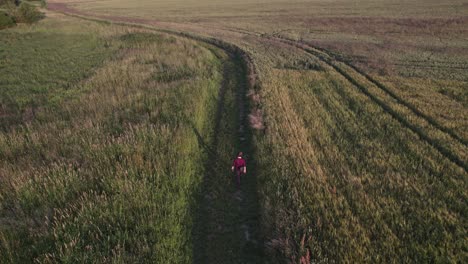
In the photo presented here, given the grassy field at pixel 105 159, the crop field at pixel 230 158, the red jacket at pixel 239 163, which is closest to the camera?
the grassy field at pixel 105 159

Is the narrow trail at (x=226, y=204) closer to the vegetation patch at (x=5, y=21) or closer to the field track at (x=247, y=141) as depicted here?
the field track at (x=247, y=141)

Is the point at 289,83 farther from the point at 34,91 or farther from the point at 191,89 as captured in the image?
the point at 34,91

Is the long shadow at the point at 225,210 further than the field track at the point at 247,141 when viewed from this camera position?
No

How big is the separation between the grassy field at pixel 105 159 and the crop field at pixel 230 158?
0.06 metres

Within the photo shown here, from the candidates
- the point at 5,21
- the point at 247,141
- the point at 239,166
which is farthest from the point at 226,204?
the point at 5,21

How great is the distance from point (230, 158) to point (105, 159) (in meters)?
4.64

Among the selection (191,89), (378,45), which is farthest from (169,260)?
(378,45)

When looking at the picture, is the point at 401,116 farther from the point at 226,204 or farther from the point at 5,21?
the point at 5,21

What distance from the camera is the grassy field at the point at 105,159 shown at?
7996mm

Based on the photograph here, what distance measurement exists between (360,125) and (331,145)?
2804 millimetres

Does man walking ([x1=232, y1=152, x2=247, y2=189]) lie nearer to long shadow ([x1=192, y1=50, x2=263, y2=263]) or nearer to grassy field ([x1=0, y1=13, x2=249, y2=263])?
long shadow ([x1=192, y1=50, x2=263, y2=263])

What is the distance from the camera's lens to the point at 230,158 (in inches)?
520

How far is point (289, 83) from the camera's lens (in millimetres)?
22156

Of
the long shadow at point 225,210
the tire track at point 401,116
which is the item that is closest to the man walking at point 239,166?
the long shadow at point 225,210
